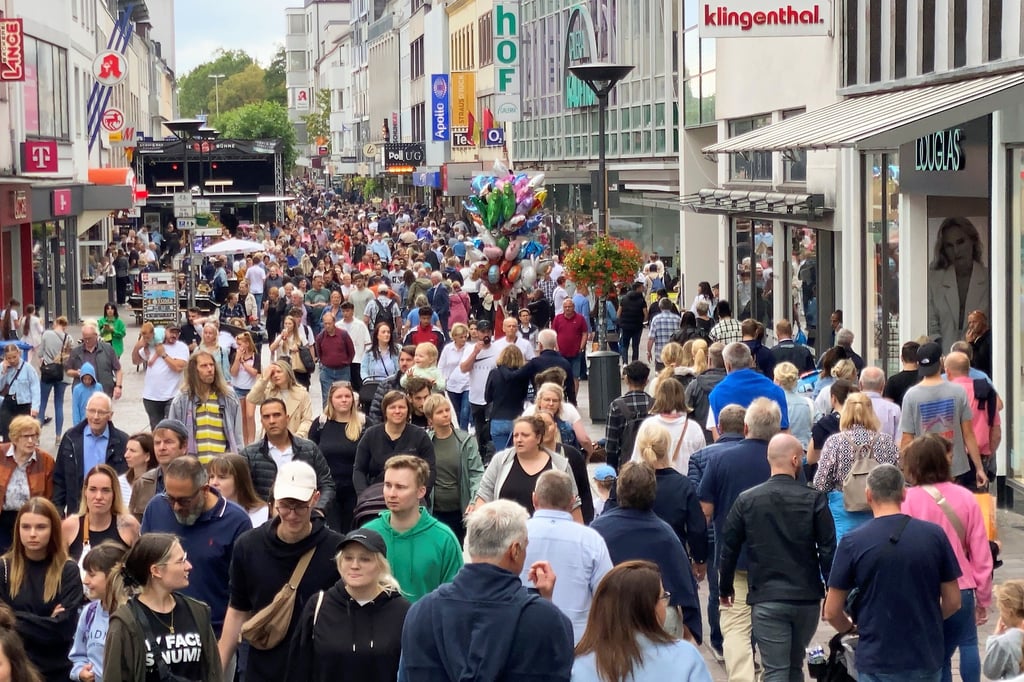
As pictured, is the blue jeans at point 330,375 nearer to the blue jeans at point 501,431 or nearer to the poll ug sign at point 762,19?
the blue jeans at point 501,431

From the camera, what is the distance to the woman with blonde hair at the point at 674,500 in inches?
340

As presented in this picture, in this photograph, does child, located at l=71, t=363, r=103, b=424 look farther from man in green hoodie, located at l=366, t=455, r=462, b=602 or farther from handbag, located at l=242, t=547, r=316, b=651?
handbag, located at l=242, t=547, r=316, b=651

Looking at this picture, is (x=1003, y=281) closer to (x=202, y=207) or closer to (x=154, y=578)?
(x=154, y=578)

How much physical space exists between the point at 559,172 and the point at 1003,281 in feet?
103

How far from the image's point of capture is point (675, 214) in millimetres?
39500

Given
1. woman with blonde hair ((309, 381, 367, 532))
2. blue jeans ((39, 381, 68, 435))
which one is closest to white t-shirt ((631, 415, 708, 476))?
woman with blonde hair ((309, 381, 367, 532))

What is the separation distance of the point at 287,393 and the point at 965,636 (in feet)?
19.6

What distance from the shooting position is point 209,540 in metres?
7.56

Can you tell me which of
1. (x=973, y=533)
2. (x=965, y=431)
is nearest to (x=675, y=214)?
(x=965, y=431)

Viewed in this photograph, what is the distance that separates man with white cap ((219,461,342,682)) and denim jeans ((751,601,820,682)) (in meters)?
2.29

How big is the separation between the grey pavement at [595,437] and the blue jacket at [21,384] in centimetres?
275

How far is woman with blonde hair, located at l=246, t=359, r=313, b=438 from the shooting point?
1211 centimetres

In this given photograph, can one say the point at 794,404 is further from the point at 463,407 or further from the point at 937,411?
the point at 463,407

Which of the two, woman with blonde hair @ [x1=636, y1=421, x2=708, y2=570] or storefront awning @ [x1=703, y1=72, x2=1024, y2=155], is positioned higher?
storefront awning @ [x1=703, y1=72, x2=1024, y2=155]
